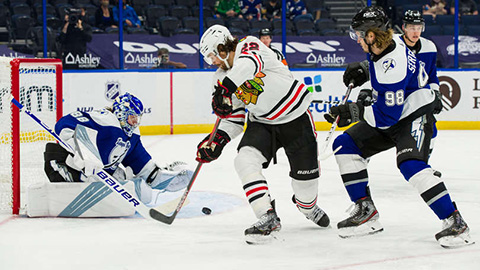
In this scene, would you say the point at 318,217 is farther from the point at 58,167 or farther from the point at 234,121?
the point at 58,167

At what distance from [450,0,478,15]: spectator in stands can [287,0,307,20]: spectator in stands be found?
180 centimetres

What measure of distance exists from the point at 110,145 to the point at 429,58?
1950 millimetres

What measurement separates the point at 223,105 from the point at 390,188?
201 centimetres

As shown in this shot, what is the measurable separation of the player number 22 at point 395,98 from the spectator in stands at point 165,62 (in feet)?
16.7

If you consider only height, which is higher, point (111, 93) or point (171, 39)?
point (171, 39)

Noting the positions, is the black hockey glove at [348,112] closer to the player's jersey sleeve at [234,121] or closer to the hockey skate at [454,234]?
the player's jersey sleeve at [234,121]

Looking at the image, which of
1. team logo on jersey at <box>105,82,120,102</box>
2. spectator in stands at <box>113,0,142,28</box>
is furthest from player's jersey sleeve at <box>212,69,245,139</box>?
spectator in stands at <box>113,0,142,28</box>

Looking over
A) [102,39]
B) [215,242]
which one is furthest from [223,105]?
[102,39]

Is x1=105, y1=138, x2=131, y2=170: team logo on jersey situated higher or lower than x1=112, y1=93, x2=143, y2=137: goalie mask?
lower

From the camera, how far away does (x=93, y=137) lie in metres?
3.50

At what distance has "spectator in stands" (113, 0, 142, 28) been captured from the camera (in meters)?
7.72

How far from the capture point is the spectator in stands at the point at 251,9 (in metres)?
8.76

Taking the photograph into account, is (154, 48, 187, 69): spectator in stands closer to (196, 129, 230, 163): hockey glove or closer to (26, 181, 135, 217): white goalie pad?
(26, 181, 135, 217): white goalie pad

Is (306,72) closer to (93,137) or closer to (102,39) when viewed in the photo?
(102,39)
